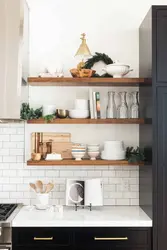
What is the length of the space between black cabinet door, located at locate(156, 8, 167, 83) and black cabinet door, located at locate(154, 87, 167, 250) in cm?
17

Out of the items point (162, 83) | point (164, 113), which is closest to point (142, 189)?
point (164, 113)

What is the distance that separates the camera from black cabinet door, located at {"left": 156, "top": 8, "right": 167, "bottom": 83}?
2.89 m

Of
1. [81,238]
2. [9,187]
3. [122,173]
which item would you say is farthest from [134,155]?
[9,187]

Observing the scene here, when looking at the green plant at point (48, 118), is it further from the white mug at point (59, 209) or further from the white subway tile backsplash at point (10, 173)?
the white mug at point (59, 209)

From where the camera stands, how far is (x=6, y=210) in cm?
305

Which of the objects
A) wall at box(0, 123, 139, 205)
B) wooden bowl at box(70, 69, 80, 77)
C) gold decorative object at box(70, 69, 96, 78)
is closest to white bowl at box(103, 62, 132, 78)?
gold decorative object at box(70, 69, 96, 78)

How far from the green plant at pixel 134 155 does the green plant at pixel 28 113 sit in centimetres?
86

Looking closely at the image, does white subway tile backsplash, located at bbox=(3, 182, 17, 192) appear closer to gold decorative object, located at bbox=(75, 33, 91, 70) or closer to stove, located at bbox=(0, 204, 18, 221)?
stove, located at bbox=(0, 204, 18, 221)

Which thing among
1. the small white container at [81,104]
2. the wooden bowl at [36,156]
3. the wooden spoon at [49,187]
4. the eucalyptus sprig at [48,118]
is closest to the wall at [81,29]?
the small white container at [81,104]

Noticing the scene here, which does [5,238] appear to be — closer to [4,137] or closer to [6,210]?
[6,210]

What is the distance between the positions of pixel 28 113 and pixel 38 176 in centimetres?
62

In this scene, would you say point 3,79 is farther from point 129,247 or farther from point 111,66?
point 129,247

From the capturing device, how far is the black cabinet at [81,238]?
2809 mm

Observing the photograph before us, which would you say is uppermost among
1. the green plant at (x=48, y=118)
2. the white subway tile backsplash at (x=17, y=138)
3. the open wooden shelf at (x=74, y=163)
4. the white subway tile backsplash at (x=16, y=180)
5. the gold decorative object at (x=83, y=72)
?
the gold decorative object at (x=83, y=72)
